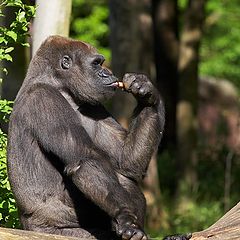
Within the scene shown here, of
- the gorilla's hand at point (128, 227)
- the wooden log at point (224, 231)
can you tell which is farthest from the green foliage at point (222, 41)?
the gorilla's hand at point (128, 227)

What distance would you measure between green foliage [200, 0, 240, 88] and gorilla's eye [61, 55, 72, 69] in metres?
11.3

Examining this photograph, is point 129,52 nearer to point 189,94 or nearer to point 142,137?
point 189,94

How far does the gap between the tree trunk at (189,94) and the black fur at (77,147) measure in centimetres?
495

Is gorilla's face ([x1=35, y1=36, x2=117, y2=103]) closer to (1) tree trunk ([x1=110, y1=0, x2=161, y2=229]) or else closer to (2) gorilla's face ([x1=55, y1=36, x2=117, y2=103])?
(2) gorilla's face ([x1=55, y1=36, x2=117, y2=103])

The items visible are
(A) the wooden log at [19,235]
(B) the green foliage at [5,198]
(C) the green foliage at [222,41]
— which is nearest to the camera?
(A) the wooden log at [19,235]

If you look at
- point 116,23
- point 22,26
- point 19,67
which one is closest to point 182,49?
point 116,23

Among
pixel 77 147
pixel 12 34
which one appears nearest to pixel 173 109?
pixel 12 34

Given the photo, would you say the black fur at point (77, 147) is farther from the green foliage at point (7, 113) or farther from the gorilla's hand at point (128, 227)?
the green foliage at point (7, 113)

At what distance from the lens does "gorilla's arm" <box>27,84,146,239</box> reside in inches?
201

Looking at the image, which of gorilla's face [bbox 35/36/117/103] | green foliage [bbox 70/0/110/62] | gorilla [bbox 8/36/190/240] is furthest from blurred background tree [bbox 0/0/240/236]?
green foliage [bbox 70/0/110/62]

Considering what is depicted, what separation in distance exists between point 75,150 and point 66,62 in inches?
26.5

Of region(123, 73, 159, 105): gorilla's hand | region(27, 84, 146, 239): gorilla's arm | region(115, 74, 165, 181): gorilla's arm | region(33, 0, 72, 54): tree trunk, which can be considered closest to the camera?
region(27, 84, 146, 239): gorilla's arm

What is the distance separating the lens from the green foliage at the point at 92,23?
1917 centimetres

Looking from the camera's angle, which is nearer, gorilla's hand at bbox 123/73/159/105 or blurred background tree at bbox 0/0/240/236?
gorilla's hand at bbox 123/73/159/105
